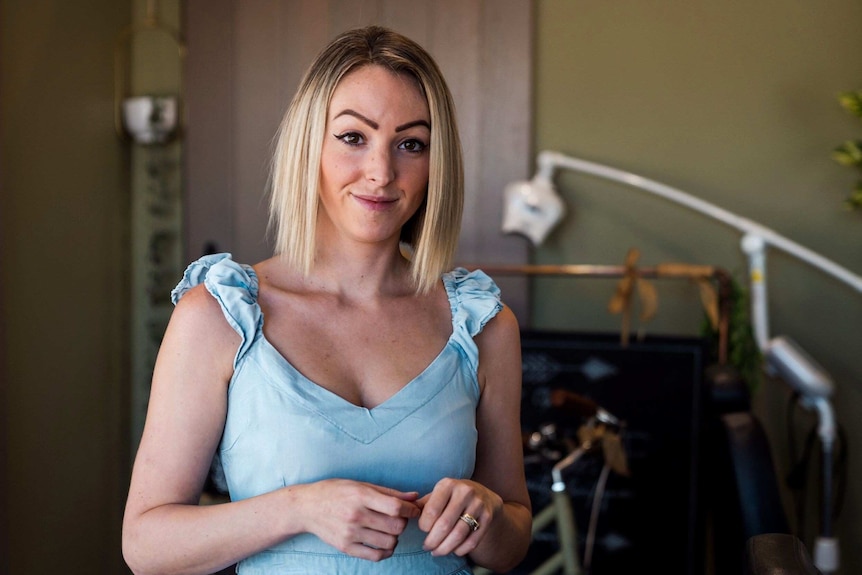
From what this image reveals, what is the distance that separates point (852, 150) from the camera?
2.85 m

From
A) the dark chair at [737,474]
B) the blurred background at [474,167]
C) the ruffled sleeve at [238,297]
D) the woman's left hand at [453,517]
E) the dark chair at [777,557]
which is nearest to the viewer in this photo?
the dark chair at [777,557]

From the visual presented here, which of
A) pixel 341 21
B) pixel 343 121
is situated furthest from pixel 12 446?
pixel 343 121

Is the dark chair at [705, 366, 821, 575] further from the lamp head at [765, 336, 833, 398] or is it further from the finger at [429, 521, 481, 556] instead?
the finger at [429, 521, 481, 556]

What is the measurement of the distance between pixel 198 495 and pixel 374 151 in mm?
508

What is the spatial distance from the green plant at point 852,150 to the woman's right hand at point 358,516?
2133 mm

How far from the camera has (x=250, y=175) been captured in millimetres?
3480

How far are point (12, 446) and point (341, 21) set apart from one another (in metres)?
1.69

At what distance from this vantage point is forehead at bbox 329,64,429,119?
138 centimetres

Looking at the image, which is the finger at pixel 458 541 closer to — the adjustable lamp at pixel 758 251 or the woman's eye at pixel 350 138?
the woman's eye at pixel 350 138

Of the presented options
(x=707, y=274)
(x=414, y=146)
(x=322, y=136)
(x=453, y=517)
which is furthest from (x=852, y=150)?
(x=453, y=517)

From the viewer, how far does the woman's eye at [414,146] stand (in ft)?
4.62

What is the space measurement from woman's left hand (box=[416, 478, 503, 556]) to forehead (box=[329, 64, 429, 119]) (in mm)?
520

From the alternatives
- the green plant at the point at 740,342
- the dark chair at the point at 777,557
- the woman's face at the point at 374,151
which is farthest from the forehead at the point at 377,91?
the green plant at the point at 740,342

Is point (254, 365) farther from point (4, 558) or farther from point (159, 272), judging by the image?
point (159, 272)
